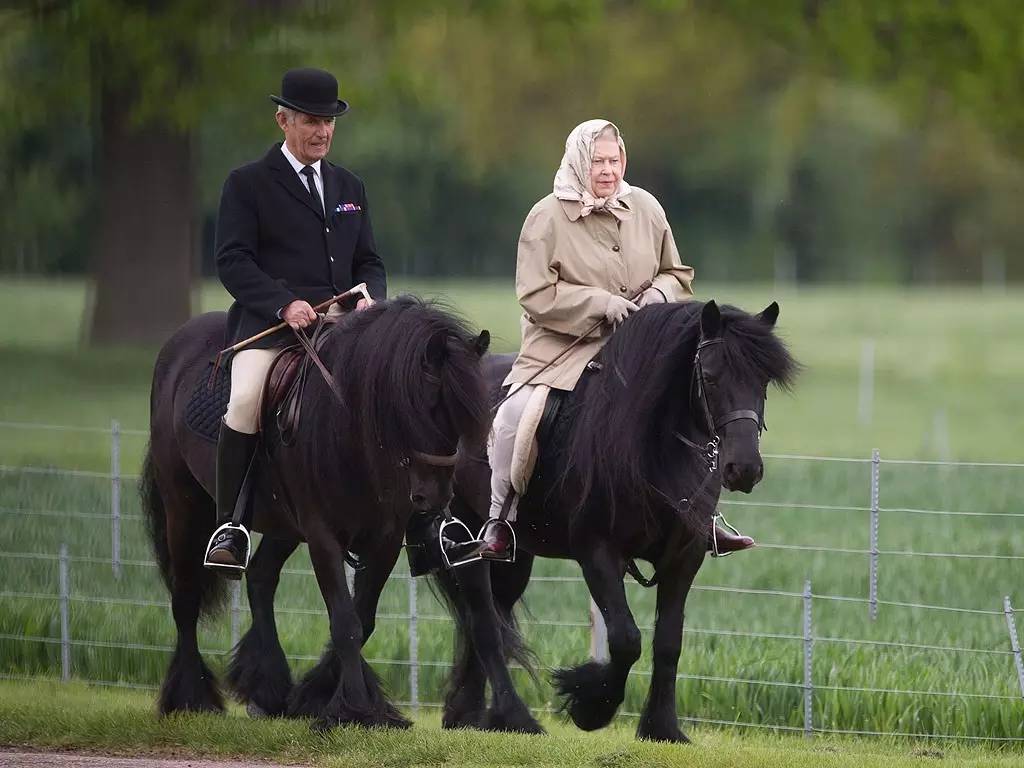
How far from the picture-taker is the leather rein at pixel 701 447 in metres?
6.23

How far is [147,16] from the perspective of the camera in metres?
17.6

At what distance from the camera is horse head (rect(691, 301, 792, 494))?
6.10m

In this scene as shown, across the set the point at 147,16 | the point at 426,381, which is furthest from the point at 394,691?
the point at 147,16

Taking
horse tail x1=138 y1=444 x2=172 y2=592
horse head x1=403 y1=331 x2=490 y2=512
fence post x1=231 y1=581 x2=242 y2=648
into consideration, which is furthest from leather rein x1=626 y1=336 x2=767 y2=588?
fence post x1=231 y1=581 x2=242 y2=648

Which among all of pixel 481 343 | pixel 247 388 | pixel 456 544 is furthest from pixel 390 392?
pixel 456 544

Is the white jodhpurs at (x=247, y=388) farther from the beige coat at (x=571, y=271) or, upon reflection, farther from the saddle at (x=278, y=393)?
the beige coat at (x=571, y=271)

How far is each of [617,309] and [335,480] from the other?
1344 millimetres

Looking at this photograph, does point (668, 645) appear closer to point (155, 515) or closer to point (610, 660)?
point (610, 660)

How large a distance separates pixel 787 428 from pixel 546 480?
1647 centimetres

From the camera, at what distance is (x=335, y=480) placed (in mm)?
6785

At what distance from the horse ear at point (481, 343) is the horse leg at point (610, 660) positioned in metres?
0.98

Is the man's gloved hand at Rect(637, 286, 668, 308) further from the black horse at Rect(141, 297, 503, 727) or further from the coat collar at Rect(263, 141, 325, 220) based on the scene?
the coat collar at Rect(263, 141, 325, 220)

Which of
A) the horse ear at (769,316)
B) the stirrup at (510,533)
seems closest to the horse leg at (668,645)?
the stirrup at (510,533)

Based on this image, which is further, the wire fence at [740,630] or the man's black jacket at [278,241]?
the wire fence at [740,630]
